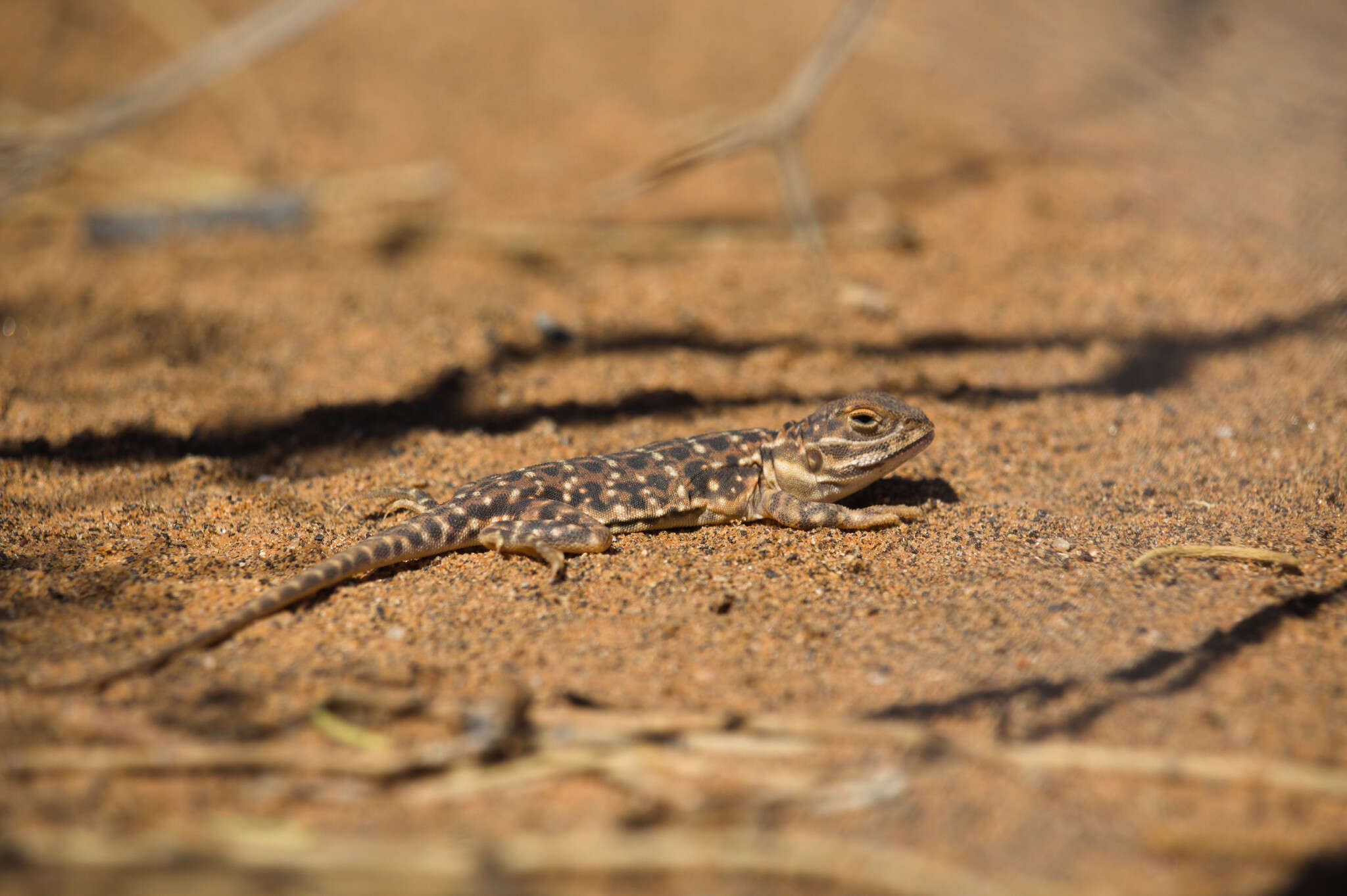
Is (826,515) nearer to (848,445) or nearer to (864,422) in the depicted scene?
(848,445)

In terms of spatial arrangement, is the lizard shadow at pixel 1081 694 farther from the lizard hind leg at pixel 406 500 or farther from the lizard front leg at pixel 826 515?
the lizard hind leg at pixel 406 500

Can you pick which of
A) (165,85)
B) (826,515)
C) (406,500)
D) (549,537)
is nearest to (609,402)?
(406,500)

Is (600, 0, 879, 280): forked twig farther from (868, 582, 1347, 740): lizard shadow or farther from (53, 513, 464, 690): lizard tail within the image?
(868, 582, 1347, 740): lizard shadow

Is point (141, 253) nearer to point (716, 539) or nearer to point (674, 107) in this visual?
point (674, 107)

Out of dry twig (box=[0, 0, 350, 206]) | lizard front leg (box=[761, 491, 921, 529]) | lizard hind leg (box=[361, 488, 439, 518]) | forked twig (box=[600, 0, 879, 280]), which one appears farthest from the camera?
forked twig (box=[600, 0, 879, 280])

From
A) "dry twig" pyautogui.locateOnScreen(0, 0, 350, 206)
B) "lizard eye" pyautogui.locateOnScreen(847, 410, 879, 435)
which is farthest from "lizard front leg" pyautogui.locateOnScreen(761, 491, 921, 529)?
"dry twig" pyautogui.locateOnScreen(0, 0, 350, 206)
